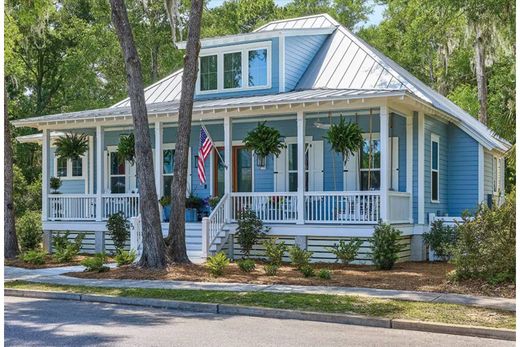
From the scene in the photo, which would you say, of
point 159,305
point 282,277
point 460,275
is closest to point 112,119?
point 282,277

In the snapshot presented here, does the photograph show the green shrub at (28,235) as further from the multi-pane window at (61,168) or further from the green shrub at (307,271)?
the green shrub at (307,271)

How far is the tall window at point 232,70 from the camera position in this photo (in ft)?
70.1

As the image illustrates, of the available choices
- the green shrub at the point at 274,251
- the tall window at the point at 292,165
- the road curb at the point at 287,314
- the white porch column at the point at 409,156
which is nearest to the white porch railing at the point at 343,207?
the green shrub at the point at 274,251

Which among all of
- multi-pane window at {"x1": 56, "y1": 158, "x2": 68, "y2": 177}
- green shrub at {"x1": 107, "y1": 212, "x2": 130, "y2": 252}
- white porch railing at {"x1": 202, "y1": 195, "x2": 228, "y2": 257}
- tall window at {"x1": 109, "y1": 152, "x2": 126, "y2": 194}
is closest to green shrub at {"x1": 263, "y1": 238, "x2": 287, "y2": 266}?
white porch railing at {"x1": 202, "y1": 195, "x2": 228, "y2": 257}

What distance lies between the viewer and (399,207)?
695 inches

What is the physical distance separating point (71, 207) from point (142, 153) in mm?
6481

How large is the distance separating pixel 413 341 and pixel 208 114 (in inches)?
455

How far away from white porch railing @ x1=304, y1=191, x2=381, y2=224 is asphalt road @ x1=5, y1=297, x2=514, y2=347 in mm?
7232

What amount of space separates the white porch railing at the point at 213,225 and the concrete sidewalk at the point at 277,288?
11.9ft

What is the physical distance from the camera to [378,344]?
8.22 meters

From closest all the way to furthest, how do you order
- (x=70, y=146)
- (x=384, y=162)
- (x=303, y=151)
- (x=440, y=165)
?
(x=384, y=162)
(x=303, y=151)
(x=440, y=165)
(x=70, y=146)

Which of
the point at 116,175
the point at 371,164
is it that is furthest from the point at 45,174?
the point at 371,164

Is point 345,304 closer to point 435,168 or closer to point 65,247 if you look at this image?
point 435,168

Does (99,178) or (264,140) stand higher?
(264,140)
